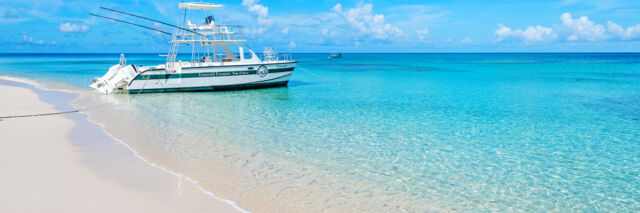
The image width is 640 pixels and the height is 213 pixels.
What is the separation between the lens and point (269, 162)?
9.56m

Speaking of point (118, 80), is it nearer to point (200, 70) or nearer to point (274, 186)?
point (200, 70)

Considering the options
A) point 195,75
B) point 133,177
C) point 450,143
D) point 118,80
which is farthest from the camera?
point 195,75

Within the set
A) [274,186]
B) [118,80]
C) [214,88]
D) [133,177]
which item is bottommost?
[274,186]

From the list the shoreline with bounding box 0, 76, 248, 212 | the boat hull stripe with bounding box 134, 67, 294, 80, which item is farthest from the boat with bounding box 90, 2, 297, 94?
the shoreline with bounding box 0, 76, 248, 212

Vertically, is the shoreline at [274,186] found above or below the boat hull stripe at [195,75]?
below

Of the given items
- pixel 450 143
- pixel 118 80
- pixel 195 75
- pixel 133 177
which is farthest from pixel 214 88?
pixel 133 177

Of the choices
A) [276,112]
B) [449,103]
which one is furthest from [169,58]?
[449,103]

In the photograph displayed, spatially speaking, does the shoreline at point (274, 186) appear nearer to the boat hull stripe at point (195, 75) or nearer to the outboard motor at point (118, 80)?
the boat hull stripe at point (195, 75)

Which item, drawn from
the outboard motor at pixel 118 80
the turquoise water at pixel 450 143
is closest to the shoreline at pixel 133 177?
the turquoise water at pixel 450 143

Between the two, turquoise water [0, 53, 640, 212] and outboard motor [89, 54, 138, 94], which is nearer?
turquoise water [0, 53, 640, 212]

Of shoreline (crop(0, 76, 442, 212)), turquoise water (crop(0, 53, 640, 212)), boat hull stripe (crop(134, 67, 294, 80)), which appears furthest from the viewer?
boat hull stripe (crop(134, 67, 294, 80))

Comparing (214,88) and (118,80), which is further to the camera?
(214,88)

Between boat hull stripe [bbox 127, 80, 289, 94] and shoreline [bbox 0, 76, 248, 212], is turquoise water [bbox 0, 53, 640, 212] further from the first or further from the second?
boat hull stripe [bbox 127, 80, 289, 94]

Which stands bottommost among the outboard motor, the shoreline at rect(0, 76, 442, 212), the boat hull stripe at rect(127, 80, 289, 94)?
the shoreline at rect(0, 76, 442, 212)
